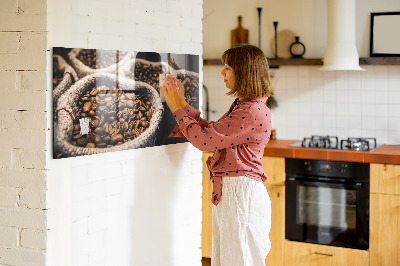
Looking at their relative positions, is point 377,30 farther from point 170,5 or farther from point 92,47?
point 92,47

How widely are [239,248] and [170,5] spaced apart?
121 cm

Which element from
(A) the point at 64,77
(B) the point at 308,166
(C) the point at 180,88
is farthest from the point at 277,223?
(A) the point at 64,77

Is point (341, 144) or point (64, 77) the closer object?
point (64, 77)

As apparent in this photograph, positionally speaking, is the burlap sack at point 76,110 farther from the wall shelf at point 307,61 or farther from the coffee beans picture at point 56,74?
the wall shelf at point 307,61

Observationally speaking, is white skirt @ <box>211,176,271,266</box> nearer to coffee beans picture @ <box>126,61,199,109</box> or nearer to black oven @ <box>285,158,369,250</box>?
coffee beans picture @ <box>126,61,199,109</box>

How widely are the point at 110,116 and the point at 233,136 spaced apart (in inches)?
21.7

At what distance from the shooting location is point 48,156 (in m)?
2.23

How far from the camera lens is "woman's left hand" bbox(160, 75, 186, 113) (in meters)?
2.72

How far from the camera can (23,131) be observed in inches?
89.0

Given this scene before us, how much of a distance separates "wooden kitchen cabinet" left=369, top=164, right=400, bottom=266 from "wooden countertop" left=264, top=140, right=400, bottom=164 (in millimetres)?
56

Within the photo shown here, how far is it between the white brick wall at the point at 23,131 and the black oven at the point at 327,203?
2.33 meters

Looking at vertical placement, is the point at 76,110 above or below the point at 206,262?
above

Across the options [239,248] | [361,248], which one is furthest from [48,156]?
[361,248]

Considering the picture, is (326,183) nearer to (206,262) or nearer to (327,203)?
(327,203)
